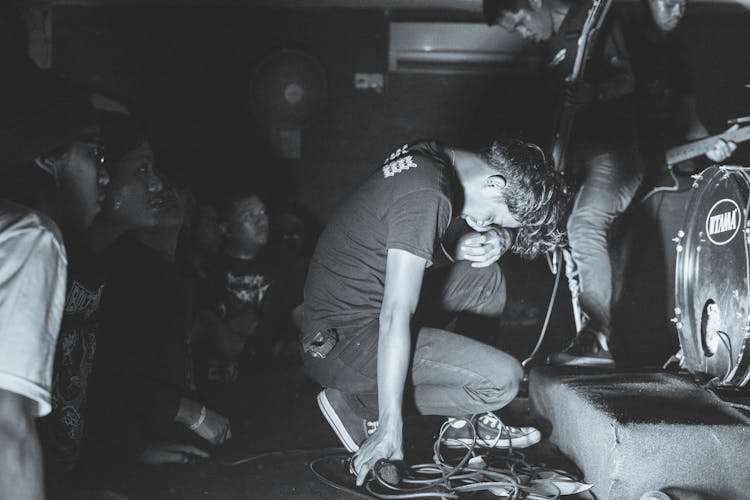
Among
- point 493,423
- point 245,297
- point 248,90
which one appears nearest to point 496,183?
point 493,423

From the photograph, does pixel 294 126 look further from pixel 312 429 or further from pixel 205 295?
pixel 312 429

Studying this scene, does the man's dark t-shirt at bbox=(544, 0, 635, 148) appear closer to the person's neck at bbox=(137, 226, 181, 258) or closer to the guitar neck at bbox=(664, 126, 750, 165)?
the guitar neck at bbox=(664, 126, 750, 165)

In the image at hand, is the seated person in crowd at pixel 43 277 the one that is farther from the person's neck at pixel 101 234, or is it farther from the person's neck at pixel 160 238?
the person's neck at pixel 160 238

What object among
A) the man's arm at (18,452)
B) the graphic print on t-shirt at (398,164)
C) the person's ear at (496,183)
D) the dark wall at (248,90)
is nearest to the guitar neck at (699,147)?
the dark wall at (248,90)

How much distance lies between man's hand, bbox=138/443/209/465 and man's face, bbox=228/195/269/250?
1863 millimetres

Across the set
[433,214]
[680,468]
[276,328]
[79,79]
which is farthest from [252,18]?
[680,468]

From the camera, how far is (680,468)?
209cm

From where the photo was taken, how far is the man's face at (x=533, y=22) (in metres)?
3.66

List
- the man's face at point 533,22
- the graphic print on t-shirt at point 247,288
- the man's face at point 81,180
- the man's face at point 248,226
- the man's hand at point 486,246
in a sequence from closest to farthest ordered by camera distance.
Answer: the man's face at point 81,180 → the man's hand at point 486,246 → the man's face at point 533,22 → the graphic print on t-shirt at point 247,288 → the man's face at point 248,226

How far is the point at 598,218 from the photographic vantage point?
10.9ft

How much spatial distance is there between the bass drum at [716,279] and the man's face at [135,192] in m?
2.17

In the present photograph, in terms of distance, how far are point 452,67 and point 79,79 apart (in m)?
2.96

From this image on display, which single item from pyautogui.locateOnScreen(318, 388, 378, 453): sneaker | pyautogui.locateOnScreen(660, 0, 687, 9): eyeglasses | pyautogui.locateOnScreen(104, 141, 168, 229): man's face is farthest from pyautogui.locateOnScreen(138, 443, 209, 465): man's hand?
pyautogui.locateOnScreen(660, 0, 687, 9): eyeglasses

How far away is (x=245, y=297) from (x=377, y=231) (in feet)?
6.18
